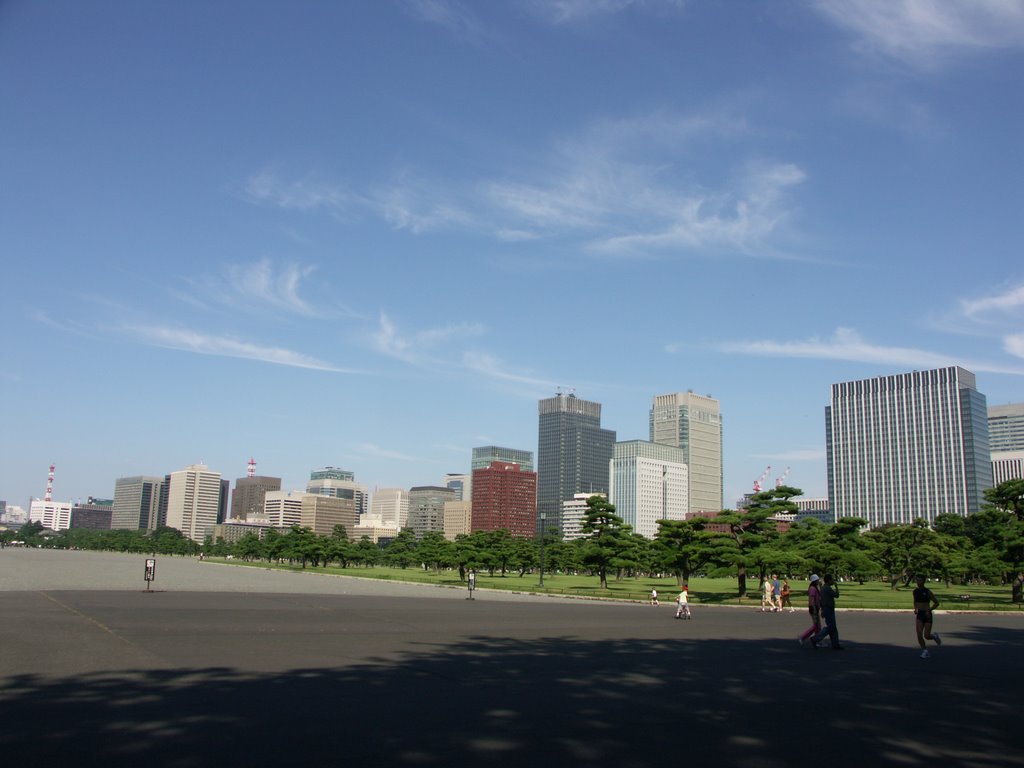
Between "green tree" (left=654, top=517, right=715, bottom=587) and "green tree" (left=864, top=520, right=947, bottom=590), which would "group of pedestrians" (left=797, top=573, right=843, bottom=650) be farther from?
"green tree" (left=864, top=520, right=947, bottom=590)

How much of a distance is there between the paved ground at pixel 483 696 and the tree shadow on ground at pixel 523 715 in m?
0.05

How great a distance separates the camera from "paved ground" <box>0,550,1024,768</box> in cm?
932

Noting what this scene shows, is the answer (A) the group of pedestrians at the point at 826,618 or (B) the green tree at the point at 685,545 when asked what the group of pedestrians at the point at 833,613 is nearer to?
(A) the group of pedestrians at the point at 826,618

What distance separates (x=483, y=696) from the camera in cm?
1298

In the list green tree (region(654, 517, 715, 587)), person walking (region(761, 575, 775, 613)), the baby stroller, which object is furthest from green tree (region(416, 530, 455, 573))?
the baby stroller

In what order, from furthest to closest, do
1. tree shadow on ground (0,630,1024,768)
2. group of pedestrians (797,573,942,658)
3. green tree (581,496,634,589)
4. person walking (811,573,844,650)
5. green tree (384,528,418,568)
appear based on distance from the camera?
green tree (384,528,418,568)
green tree (581,496,634,589)
person walking (811,573,844,650)
group of pedestrians (797,573,942,658)
tree shadow on ground (0,630,1024,768)

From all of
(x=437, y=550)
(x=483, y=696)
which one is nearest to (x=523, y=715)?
(x=483, y=696)

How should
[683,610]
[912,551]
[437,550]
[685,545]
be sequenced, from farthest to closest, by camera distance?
[437,550], [912,551], [685,545], [683,610]

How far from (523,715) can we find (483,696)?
1713mm

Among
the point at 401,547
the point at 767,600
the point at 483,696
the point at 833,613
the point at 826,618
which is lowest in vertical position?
the point at 401,547

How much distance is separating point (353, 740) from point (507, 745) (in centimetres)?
179

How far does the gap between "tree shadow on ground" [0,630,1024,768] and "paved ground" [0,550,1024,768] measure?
5 cm

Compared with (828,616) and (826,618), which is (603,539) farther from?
(828,616)

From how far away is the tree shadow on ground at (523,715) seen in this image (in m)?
9.13
